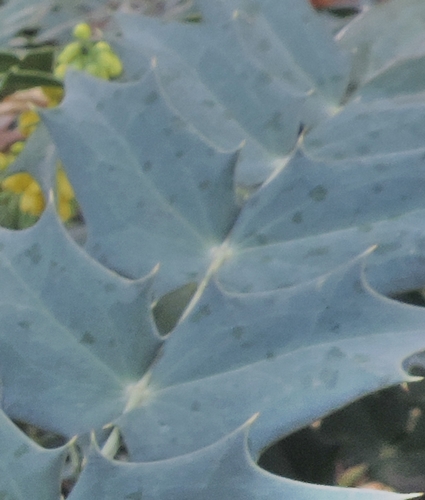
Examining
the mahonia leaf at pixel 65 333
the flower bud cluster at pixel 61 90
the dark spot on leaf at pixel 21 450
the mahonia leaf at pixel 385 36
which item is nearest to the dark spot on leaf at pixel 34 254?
the mahonia leaf at pixel 65 333

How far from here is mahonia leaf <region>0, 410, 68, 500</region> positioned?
0.27m

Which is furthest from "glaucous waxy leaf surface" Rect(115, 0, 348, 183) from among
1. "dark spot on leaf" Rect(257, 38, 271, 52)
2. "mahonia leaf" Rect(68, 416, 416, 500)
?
"mahonia leaf" Rect(68, 416, 416, 500)

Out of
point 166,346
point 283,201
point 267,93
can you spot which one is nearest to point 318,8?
point 267,93

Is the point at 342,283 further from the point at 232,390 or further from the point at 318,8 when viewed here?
the point at 318,8

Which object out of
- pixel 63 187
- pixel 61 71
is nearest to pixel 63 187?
pixel 63 187

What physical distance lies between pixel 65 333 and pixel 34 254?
5 centimetres

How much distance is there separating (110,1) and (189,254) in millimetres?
572

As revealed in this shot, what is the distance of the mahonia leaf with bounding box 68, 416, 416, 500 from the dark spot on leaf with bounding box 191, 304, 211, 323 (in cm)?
8

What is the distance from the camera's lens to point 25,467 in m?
0.27

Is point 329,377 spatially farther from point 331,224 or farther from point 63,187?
point 63,187

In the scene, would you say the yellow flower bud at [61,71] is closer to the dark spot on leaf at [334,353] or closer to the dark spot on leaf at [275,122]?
the dark spot on leaf at [275,122]

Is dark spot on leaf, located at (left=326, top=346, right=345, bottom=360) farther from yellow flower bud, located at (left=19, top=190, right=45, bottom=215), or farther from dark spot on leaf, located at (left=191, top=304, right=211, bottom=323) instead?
yellow flower bud, located at (left=19, top=190, right=45, bottom=215)

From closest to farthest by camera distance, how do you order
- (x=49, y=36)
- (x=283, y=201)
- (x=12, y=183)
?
(x=283, y=201) → (x=12, y=183) → (x=49, y=36)

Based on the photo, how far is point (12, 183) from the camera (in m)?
0.58
